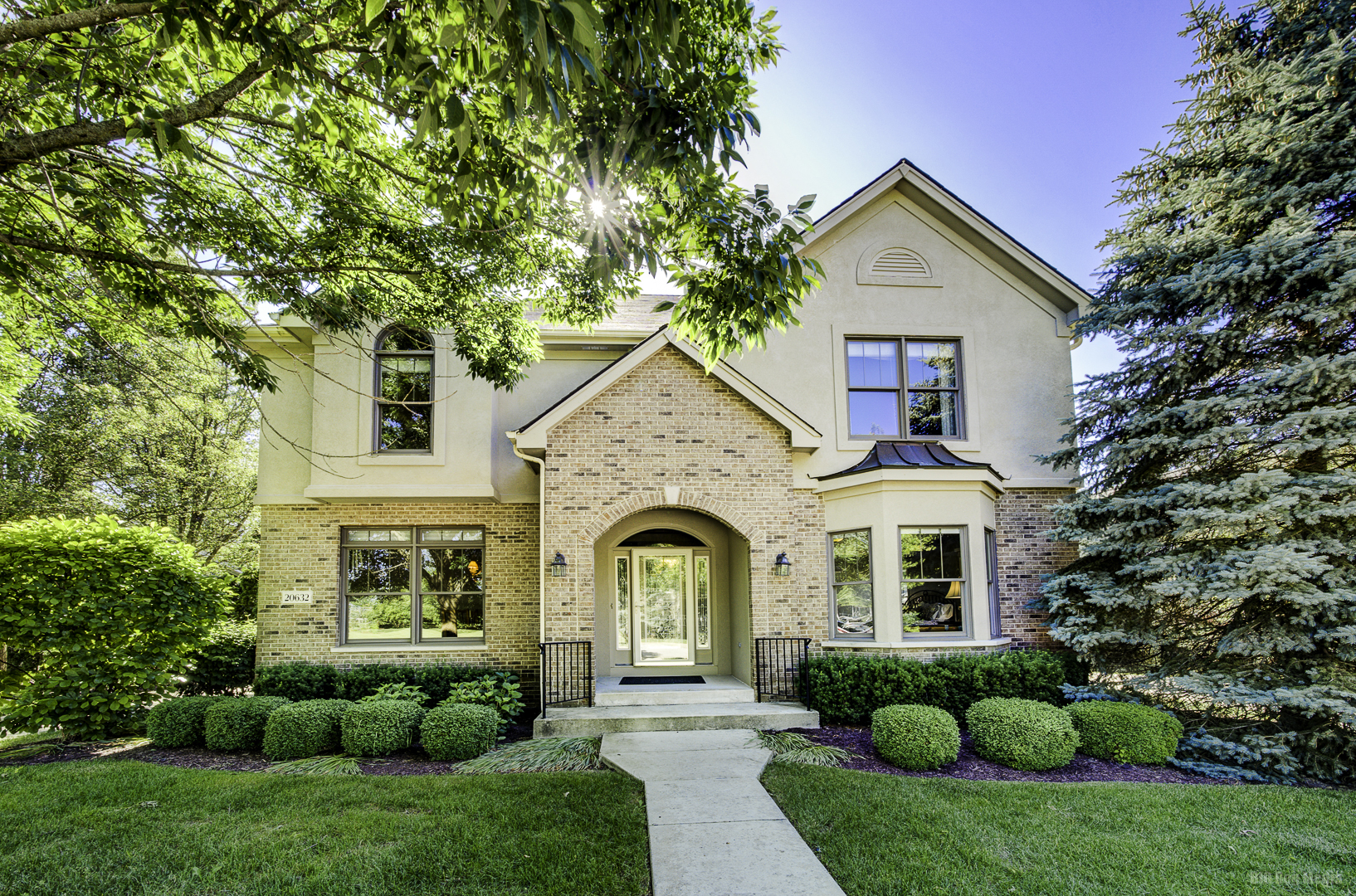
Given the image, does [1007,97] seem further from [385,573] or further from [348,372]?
[385,573]

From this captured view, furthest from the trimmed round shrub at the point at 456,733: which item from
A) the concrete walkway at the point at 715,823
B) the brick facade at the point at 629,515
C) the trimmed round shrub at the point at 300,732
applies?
the brick facade at the point at 629,515

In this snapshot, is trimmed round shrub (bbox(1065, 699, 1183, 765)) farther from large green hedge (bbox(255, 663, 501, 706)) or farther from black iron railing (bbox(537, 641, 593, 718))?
large green hedge (bbox(255, 663, 501, 706))

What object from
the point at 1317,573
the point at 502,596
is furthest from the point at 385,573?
the point at 1317,573

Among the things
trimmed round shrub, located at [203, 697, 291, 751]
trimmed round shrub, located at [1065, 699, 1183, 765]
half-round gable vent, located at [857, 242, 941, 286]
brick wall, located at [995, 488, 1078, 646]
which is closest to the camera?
trimmed round shrub, located at [1065, 699, 1183, 765]

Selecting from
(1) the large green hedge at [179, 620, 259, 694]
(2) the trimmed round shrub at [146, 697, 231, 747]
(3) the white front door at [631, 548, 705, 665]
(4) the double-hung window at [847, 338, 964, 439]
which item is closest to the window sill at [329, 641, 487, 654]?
(1) the large green hedge at [179, 620, 259, 694]

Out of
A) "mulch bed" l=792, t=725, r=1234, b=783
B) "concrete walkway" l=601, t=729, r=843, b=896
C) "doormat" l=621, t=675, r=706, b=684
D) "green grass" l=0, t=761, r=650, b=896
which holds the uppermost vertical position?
"doormat" l=621, t=675, r=706, b=684

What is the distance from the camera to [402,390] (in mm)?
11719

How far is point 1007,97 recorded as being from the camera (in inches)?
367

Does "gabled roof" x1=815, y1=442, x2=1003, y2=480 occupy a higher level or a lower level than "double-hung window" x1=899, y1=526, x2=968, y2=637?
higher

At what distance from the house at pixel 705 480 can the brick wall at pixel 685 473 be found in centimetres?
3

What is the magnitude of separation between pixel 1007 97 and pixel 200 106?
368 inches

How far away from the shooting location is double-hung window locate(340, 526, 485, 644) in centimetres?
1173

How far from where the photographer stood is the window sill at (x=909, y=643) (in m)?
10.2

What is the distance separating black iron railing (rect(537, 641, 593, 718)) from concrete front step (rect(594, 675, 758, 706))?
0.35 metres
